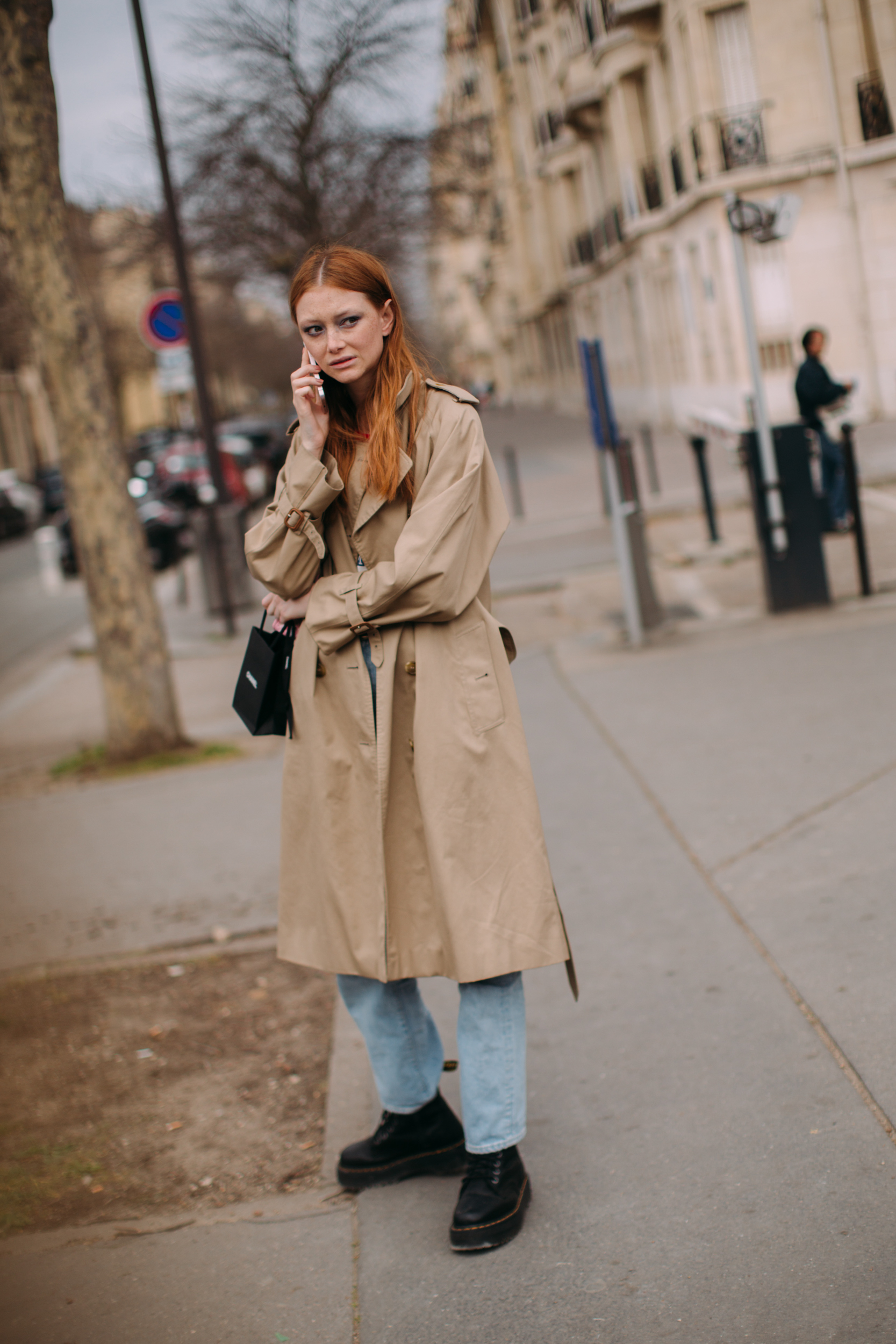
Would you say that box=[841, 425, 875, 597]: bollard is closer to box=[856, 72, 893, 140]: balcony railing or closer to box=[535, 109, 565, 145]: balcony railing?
box=[856, 72, 893, 140]: balcony railing

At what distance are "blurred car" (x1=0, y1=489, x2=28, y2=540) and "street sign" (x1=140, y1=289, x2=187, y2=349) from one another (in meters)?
20.8

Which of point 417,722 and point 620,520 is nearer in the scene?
point 417,722

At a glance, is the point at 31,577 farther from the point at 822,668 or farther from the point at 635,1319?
the point at 635,1319

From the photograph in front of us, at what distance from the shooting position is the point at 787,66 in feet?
72.9

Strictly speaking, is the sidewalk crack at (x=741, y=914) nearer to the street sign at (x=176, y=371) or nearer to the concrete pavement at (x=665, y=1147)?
the concrete pavement at (x=665, y=1147)

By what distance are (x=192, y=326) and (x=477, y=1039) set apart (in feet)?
38.1

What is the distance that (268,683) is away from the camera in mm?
2730

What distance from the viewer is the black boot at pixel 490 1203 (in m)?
2.63

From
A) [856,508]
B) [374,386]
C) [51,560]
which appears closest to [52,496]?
[51,560]

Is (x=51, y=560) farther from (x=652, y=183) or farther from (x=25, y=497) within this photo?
(x=25, y=497)

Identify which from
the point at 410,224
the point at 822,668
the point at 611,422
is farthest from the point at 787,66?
the point at 822,668

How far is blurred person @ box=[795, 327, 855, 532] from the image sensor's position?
11023 mm

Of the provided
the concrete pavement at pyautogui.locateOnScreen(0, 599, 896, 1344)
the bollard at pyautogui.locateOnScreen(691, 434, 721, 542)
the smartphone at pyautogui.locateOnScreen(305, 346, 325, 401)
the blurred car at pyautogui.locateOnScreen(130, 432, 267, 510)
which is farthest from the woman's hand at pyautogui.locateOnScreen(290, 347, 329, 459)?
the blurred car at pyautogui.locateOnScreen(130, 432, 267, 510)

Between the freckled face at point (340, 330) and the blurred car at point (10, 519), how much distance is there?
33.3 meters
